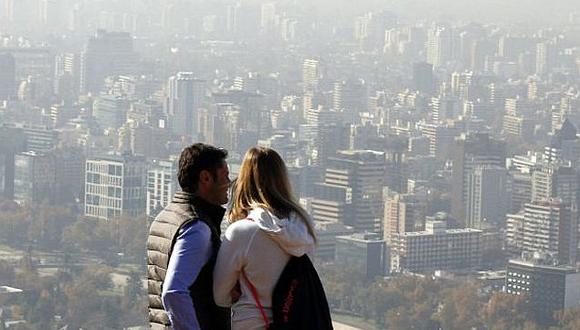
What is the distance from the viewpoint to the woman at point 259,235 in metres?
1.46

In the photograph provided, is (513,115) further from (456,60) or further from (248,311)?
(248,311)

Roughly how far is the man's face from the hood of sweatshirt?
37 mm

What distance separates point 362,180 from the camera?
23516 mm

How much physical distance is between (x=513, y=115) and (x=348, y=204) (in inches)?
255

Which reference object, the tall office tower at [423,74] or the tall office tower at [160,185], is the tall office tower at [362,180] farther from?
the tall office tower at [423,74]

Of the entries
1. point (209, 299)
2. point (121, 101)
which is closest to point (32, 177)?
point (121, 101)

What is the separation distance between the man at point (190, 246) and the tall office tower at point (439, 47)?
28.3 meters

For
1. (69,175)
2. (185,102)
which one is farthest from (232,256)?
(185,102)

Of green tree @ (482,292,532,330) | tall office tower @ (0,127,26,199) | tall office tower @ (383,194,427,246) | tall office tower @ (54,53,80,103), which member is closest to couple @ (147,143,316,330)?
green tree @ (482,292,532,330)

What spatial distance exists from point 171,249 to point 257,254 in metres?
0.08

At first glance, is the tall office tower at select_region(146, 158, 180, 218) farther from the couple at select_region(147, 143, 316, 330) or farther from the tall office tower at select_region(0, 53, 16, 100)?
the couple at select_region(147, 143, 316, 330)

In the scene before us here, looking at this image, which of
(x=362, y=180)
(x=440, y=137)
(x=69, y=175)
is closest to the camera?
(x=362, y=180)

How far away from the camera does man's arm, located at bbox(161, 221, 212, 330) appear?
144 centimetres

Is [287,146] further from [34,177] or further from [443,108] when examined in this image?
[443,108]
